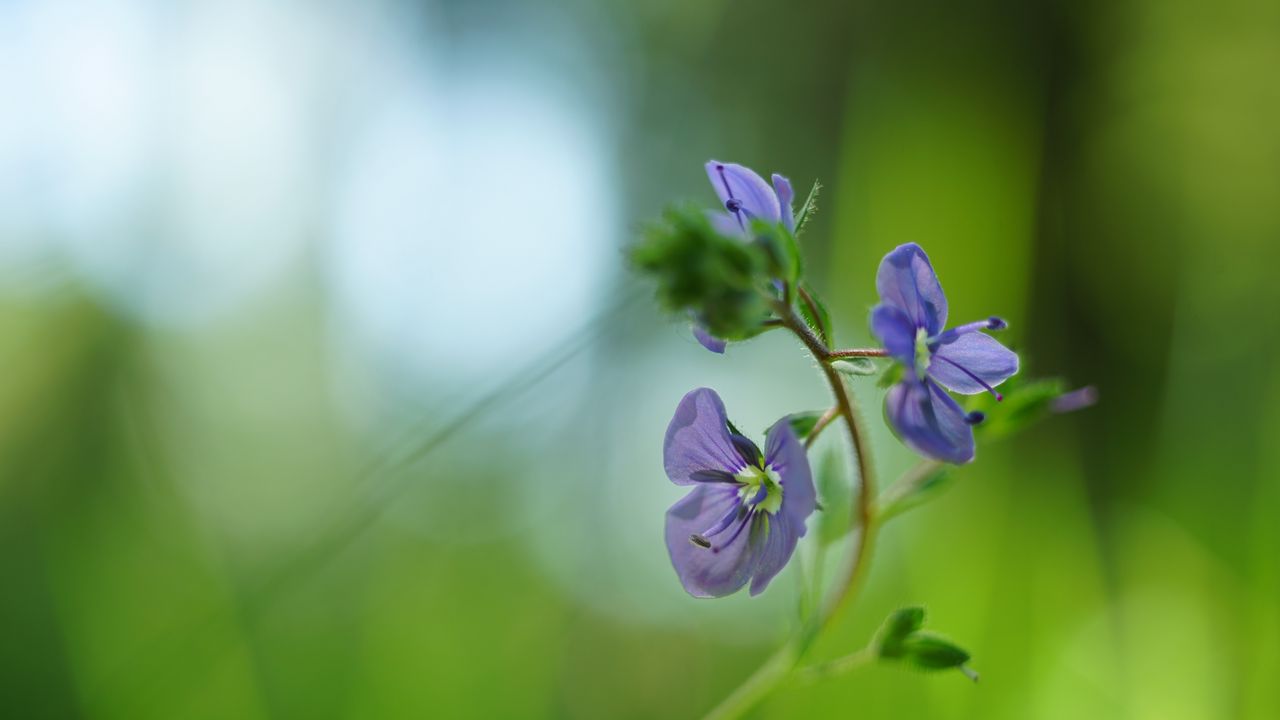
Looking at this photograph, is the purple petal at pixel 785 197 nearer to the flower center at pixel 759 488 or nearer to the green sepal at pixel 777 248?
the green sepal at pixel 777 248

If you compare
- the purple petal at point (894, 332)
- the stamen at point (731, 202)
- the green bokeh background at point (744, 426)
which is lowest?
the green bokeh background at point (744, 426)

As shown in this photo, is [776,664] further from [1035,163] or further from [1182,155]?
[1182,155]

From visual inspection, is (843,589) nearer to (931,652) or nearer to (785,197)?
(931,652)

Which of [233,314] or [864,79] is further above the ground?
[864,79]

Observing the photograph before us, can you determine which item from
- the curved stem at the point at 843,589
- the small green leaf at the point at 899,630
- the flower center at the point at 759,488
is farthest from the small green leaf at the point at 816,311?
the small green leaf at the point at 899,630

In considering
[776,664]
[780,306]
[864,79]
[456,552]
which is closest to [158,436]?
[456,552]

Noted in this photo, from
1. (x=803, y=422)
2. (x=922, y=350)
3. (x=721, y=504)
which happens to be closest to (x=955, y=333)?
(x=922, y=350)

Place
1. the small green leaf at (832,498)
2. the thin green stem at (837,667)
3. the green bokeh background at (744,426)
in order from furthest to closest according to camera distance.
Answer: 1. the green bokeh background at (744,426)
2. the small green leaf at (832,498)
3. the thin green stem at (837,667)
